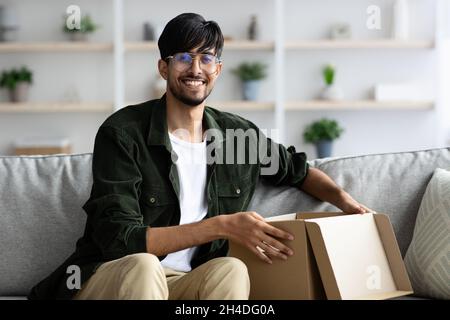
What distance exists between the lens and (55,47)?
5465mm

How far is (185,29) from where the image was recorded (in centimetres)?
213

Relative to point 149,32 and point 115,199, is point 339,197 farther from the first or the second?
point 149,32

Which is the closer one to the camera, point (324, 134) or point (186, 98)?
point (186, 98)

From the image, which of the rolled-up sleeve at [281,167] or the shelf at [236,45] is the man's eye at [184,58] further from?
the shelf at [236,45]

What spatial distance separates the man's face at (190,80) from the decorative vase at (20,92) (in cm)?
362

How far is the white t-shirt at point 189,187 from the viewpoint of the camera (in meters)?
2.12

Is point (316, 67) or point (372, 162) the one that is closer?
point (372, 162)

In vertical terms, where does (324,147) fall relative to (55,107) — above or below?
below

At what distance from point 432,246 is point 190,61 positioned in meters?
0.83

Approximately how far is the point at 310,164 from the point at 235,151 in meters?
0.31

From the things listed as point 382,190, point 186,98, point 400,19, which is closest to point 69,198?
point 186,98
